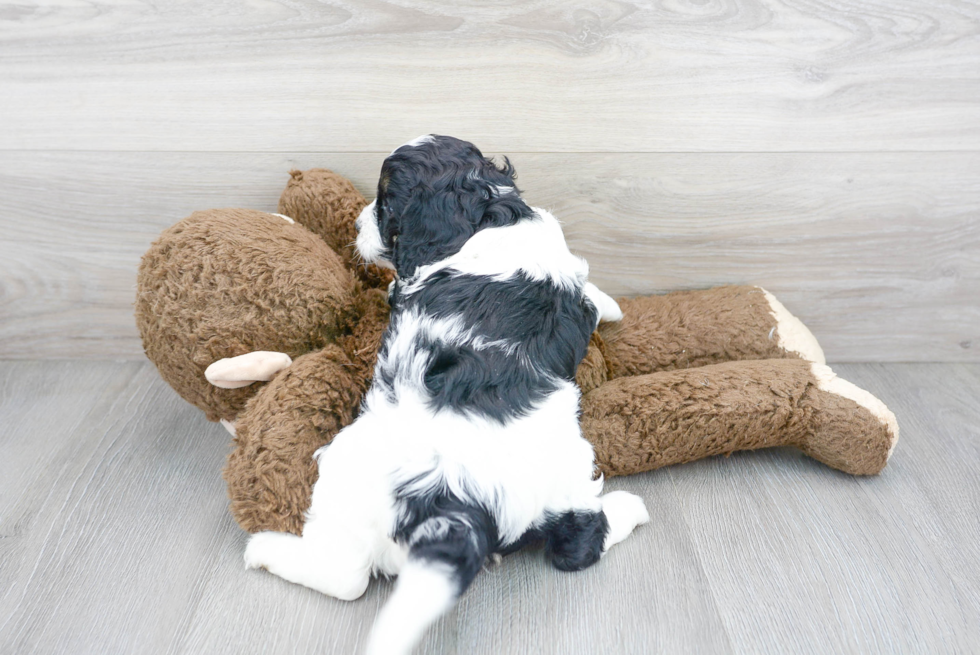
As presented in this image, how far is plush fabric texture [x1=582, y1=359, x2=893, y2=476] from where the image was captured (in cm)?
134

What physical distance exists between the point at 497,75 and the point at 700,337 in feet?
2.42

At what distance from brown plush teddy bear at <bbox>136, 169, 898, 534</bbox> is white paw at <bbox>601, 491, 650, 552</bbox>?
0.22ft

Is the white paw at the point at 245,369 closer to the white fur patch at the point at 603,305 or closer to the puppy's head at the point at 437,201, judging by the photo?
the puppy's head at the point at 437,201

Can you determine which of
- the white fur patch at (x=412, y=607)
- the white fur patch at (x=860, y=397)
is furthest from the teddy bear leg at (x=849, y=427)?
the white fur patch at (x=412, y=607)

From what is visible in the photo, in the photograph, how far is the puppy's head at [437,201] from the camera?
1.19 meters

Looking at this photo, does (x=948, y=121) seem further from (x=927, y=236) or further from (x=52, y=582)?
(x=52, y=582)

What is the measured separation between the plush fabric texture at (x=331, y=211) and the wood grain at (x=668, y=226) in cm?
10

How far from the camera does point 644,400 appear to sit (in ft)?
4.45

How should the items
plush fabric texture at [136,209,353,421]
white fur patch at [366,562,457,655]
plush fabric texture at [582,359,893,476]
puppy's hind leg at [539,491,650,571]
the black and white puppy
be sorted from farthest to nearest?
plush fabric texture at [582,359,893,476]
plush fabric texture at [136,209,353,421]
puppy's hind leg at [539,491,650,571]
the black and white puppy
white fur patch at [366,562,457,655]

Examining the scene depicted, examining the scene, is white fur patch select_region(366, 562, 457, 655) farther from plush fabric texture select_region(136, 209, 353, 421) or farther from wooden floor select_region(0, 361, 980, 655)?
plush fabric texture select_region(136, 209, 353, 421)

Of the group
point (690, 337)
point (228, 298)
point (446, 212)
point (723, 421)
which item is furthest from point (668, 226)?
point (228, 298)

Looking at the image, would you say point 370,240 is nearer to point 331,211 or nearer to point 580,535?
point 331,211

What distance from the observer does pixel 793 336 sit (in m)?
1.55

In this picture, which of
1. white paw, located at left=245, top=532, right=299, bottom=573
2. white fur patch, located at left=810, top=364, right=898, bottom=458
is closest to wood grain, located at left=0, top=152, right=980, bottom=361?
white fur patch, located at left=810, top=364, right=898, bottom=458
